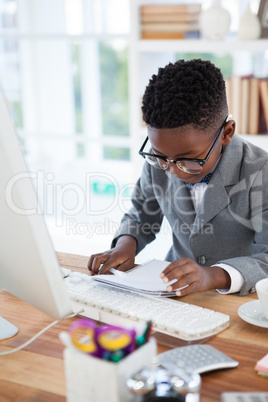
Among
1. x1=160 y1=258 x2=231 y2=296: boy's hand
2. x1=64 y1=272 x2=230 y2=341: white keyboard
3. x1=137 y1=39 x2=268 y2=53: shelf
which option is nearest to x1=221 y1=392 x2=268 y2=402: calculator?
x1=64 y1=272 x2=230 y2=341: white keyboard

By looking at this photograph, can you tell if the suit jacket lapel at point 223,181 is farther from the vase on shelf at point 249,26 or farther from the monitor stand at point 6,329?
the vase on shelf at point 249,26

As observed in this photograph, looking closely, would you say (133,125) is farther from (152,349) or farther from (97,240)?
(152,349)

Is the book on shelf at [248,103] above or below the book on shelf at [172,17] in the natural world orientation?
below

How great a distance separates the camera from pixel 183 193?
63.9 inches

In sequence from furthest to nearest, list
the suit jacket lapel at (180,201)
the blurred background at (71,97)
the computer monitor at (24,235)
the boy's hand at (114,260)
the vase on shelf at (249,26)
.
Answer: the blurred background at (71,97) < the vase on shelf at (249,26) < the suit jacket lapel at (180,201) < the boy's hand at (114,260) < the computer monitor at (24,235)

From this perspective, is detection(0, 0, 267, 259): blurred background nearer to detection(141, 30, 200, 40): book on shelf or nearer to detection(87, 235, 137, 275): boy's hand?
detection(141, 30, 200, 40): book on shelf

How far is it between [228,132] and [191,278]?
0.44 m

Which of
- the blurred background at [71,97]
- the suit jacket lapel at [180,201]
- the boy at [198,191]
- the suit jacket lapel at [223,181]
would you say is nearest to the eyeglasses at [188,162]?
the boy at [198,191]

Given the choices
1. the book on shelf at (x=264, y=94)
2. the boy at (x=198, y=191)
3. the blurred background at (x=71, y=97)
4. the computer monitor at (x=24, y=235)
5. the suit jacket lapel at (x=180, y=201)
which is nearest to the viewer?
the computer monitor at (x=24, y=235)

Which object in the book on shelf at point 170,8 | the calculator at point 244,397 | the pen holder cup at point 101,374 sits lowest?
the calculator at point 244,397

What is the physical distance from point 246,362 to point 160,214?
2.99 ft

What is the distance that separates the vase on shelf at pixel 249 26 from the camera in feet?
8.24

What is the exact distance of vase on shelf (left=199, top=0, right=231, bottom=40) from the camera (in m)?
2.57

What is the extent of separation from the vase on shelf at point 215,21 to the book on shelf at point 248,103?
0.23m
